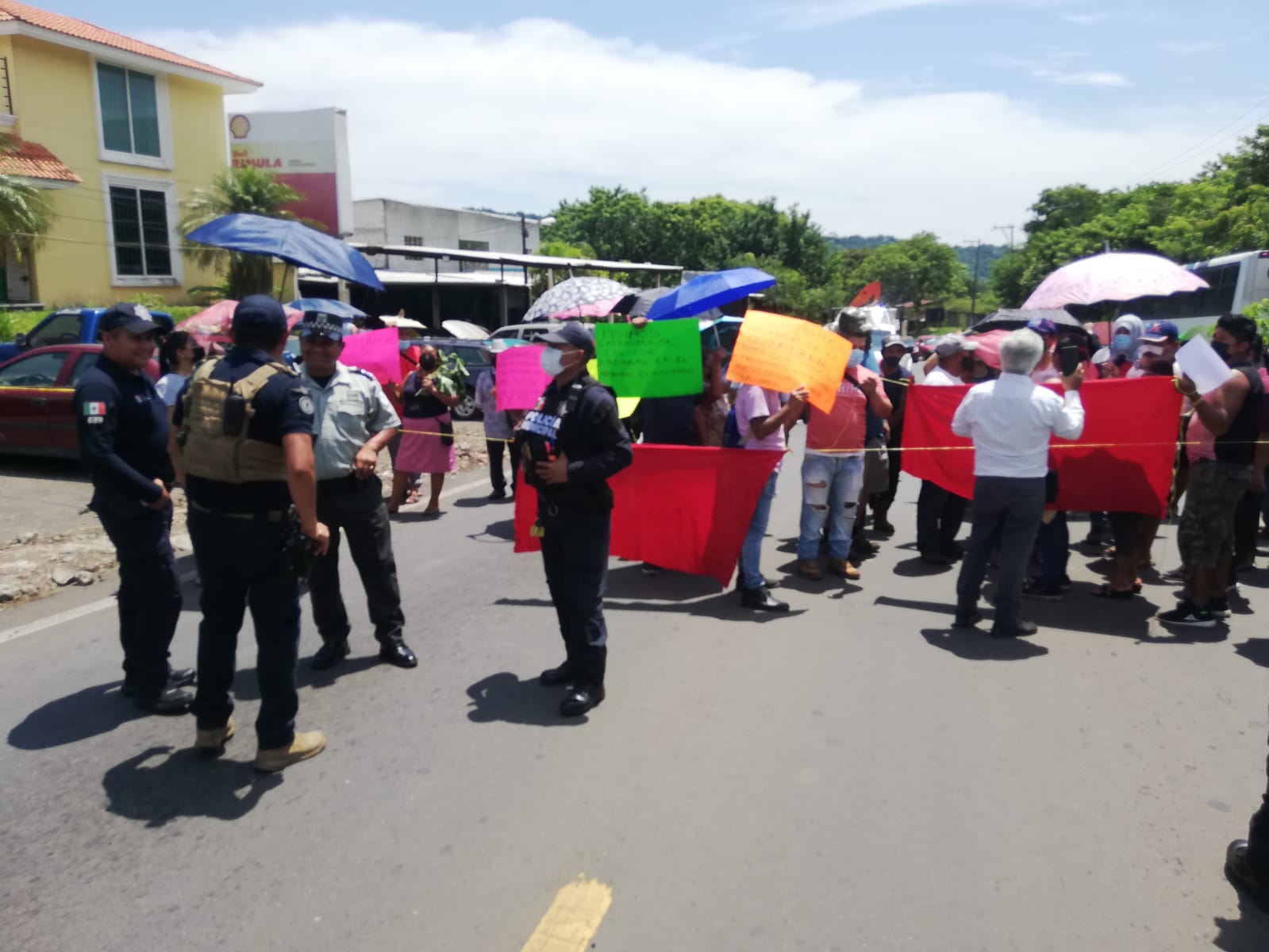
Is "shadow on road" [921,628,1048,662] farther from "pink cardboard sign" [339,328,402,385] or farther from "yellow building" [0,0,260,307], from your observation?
"yellow building" [0,0,260,307]

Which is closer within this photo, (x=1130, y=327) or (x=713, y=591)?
(x=713, y=591)

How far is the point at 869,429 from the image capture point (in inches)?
301

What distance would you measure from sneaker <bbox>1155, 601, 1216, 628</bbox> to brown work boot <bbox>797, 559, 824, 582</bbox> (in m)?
2.21

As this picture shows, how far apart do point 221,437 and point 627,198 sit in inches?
2448

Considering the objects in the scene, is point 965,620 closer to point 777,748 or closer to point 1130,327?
point 777,748

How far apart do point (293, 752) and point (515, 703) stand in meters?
1.07

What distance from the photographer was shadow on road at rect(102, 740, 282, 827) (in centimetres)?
350

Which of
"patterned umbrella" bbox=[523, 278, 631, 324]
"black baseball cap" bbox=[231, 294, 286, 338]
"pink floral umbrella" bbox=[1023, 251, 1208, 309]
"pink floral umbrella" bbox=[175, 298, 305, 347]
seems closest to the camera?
"black baseball cap" bbox=[231, 294, 286, 338]

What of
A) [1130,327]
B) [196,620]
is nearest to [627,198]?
[1130,327]

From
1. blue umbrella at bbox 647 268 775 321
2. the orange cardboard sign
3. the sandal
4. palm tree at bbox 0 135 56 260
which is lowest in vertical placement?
the sandal

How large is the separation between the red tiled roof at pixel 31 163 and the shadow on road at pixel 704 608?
23063 mm

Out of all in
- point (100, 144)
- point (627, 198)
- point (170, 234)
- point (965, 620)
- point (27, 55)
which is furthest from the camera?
point (627, 198)

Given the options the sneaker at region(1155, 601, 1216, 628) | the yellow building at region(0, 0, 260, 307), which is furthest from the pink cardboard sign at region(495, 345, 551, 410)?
the yellow building at region(0, 0, 260, 307)

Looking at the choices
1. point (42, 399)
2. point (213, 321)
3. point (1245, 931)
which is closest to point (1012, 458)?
point (1245, 931)
